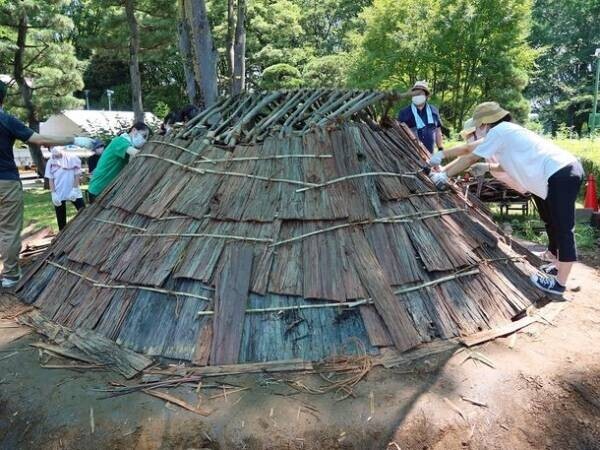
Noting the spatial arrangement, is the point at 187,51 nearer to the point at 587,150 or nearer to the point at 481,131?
the point at 481,131

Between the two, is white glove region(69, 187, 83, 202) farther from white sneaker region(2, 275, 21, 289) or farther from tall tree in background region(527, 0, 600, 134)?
tall tree in background region(527, 0, 600, 134)

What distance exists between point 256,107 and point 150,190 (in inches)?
59.7

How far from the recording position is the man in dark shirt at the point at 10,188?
5.43m

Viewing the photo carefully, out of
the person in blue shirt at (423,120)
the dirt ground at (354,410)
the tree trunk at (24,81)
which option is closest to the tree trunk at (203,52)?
the person in blue shirt at (423,120)

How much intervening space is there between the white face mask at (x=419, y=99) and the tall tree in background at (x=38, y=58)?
619 inches

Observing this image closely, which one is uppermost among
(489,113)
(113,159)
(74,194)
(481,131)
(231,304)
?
(489,113)

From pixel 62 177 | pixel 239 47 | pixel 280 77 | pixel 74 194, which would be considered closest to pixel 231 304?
pixel 74 194

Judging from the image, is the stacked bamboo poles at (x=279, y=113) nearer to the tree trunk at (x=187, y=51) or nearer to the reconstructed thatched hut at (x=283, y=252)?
the reconstructed thatched hut at (x=283, y=252)

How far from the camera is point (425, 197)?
5.07 metres

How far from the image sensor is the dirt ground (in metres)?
3.16

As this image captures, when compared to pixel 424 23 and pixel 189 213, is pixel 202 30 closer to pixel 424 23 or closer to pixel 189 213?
pixel 189 213

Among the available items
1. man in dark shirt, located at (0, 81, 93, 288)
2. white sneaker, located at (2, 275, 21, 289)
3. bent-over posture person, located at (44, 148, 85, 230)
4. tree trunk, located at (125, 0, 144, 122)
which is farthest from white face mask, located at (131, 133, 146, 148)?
tree trunk, located at (125, 0, 144, 122)

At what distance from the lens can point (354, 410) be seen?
3.35 metres

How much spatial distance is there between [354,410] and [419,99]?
4.69 m
